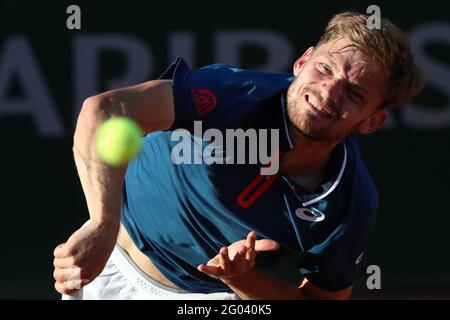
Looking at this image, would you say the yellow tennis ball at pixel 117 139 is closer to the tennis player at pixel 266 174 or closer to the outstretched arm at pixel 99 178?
the outstretched arm at pixel 99 178

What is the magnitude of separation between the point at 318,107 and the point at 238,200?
15.7 inches

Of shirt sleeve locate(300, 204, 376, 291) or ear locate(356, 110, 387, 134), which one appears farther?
ear locate(356, 110, 387, 134)

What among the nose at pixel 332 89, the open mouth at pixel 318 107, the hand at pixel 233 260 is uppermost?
the nose at pixel 332 89

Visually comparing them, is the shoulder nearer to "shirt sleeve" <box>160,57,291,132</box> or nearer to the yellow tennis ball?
"shirt sleeve" <box>160,57,291,132</box>

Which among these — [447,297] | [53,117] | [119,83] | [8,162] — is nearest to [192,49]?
[119,83]

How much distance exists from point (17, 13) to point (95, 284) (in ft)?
7.28

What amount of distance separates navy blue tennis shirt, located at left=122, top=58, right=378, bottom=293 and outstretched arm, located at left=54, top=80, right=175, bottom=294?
0.59 feet

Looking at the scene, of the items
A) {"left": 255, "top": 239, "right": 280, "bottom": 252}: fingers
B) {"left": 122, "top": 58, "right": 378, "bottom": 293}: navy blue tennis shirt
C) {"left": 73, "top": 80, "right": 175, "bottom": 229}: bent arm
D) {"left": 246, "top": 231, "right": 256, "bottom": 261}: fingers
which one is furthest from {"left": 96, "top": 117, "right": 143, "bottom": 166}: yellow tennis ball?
{"left": 255, "top": 239, "right": 280, "bottom": 252}: fingers

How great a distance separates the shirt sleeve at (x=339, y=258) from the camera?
3.23 m

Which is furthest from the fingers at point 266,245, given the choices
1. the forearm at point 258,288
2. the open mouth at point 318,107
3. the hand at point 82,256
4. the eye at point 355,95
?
the hand at point 82,256

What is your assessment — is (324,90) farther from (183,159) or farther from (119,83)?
(119,83)

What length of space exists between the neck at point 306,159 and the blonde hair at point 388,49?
0.30m

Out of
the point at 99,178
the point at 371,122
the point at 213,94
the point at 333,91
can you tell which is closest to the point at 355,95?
the point at 333,91

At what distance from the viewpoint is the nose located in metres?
3.13
